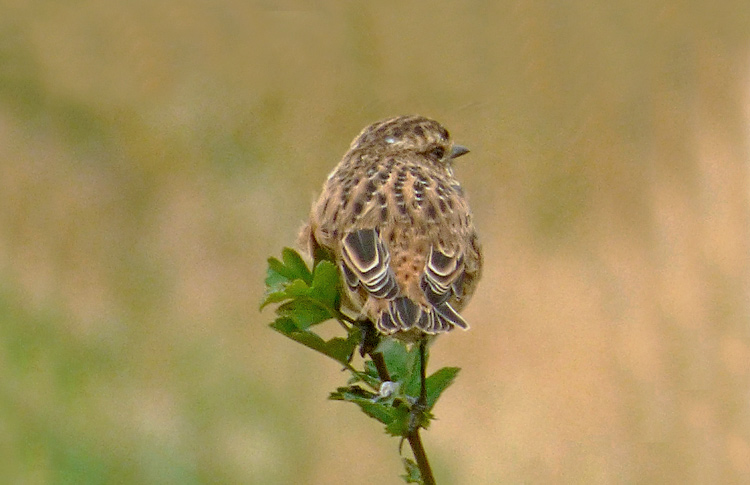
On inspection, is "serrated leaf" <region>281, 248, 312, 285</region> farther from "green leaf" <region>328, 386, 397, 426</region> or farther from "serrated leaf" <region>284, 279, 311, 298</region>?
"green leaf" <region>328, 386, 397, 426</region>

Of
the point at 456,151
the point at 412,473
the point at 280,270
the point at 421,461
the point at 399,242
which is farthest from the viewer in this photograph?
the point at 456,151

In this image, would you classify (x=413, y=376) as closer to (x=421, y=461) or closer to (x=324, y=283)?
(x=324, y=283)

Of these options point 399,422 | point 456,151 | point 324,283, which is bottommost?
point 399,422

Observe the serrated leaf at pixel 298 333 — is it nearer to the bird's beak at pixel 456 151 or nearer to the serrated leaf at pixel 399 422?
the serrated leaf at pixel 399 422

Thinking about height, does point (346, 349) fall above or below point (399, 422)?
above

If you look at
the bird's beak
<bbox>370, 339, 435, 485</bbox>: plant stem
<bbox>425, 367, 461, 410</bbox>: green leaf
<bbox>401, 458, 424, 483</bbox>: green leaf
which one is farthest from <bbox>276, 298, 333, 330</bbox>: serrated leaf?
the bird's beak

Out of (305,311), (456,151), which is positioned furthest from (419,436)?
(456,151)

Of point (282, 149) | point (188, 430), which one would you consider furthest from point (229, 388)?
point (282, 149)
